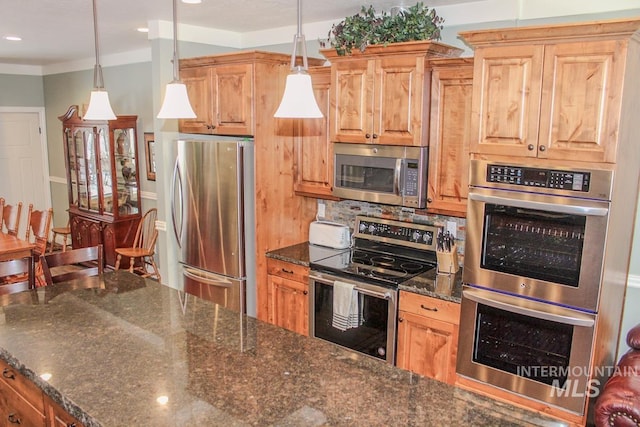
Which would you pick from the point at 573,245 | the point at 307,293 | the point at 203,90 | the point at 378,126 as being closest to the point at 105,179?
the point at 203,90

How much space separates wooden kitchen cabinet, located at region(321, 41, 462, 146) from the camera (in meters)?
3.29

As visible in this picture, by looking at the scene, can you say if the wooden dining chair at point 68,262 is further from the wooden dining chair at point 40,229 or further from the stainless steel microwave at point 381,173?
the wooden dining chair at point 40,229

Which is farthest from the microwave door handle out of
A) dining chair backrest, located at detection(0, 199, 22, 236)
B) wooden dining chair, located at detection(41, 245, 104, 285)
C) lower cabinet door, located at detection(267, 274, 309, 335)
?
dining chair backrest, located at detection(0, 199, 22, 236)

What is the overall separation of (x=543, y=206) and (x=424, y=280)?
96 centimetres

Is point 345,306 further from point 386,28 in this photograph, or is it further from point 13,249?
point 13,249

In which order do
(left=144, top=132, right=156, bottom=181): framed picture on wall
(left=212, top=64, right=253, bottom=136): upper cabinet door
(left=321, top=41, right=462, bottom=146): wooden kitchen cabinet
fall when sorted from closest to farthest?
(left=321, top=41, right=462, bottom=146): wooden kitchen cabinet < (left=212, top=64, right=253, bottom=136): upper cabinet door < (left=144, top=132, right=156, bottom=181): framed picture on wall

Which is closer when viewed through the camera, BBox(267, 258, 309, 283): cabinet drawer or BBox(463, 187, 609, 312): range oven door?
BBox(463, 187, 609, 312): range oven door

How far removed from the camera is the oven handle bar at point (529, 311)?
265 cm

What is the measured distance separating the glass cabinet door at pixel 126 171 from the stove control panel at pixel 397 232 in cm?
333

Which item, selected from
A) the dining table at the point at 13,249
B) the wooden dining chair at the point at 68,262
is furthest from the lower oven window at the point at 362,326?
the dining table at the point at 13,249

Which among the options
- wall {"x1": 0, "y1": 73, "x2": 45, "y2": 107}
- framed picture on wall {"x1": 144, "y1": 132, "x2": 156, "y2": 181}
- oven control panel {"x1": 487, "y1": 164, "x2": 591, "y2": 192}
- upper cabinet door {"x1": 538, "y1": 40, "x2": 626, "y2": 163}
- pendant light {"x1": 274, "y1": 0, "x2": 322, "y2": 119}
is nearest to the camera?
pendant light {"x1": 274, "y1": 0, "x2": 322, "y2": 119}

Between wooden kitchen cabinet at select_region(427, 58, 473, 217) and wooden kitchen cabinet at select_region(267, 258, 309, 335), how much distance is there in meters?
1.08

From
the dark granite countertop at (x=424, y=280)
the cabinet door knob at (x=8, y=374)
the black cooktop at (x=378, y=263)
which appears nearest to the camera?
the cabinet door knob at (x=8, y=374)

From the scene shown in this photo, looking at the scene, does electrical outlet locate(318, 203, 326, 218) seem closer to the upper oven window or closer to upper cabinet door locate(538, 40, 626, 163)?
the upper oven window
